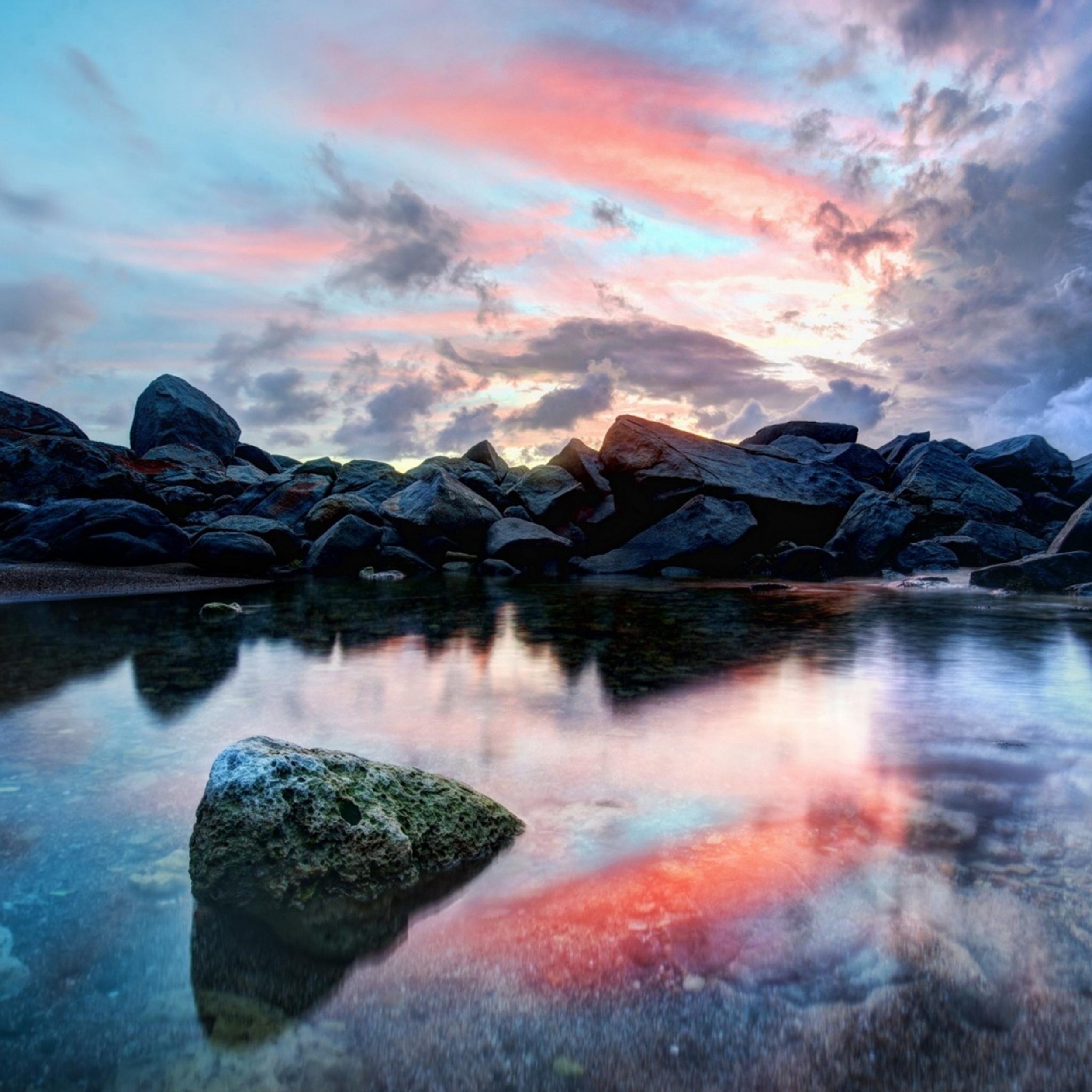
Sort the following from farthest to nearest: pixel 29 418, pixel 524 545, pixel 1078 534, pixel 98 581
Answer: pixel 29 418 → pixel 524 545 → pixel 98 581 → pixel 1078 534

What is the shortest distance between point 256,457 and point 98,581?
22.4 metres

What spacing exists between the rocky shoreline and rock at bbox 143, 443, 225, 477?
248cm

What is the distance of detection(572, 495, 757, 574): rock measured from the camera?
65.0ft

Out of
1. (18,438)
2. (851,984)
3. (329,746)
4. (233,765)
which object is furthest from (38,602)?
(18,438)

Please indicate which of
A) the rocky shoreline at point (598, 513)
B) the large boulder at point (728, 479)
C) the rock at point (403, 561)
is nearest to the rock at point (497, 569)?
the rocky shoreline at point (598, 513)

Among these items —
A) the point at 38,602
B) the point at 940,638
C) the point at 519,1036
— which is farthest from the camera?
the point at 38,602

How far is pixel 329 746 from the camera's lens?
5.21 meters

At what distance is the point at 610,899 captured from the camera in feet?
9.88

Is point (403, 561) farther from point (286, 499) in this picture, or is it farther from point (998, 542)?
point (998, 542)

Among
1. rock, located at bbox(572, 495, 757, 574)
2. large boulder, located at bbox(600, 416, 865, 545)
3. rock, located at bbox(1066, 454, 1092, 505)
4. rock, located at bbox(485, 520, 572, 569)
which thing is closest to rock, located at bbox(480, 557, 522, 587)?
rock, located at bbox(485, 520, 572, 569)

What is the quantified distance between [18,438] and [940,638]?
89.3 feet

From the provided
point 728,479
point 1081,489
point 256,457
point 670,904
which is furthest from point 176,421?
point 670,904

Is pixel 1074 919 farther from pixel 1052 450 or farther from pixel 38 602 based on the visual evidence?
pixel 1052 450

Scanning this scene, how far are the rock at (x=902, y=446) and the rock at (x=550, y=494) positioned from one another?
39.6ft
